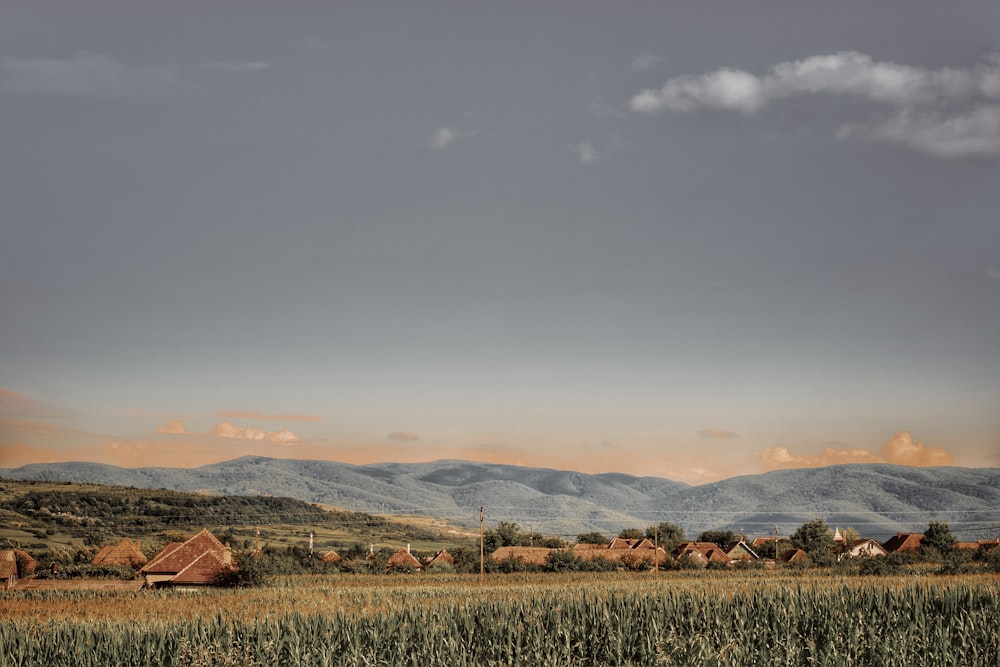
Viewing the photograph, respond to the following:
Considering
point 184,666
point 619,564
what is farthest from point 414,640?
point 619,564

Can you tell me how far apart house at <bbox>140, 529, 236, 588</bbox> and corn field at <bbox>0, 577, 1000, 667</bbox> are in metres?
49.2

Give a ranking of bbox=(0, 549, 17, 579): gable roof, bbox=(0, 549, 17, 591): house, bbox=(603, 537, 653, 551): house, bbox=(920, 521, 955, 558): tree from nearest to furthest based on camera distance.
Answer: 1. bbox=(0, 549, 17, 591): house
2. bbox=(0, 549, 17, 579): gable roof
3. bbox=(603, 537, 653, 551): house
4. bbox=(920, 521, 955, 558): tree

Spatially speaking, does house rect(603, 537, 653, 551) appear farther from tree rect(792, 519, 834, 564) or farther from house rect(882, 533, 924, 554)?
house rect(882, 533, 924, 554)

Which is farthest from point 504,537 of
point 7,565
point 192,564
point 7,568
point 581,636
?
point 581,636

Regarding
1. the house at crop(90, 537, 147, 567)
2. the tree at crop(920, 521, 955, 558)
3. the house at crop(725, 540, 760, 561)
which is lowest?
the house at crop(725, 540, 760, 561)

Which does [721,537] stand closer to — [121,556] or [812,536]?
[812,536]

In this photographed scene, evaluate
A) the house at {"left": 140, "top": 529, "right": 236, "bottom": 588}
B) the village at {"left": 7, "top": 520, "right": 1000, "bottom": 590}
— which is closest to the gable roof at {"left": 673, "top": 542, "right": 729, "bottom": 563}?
the village at {"left": 7, "top": 520, "right": 1000, "bottom": 590}

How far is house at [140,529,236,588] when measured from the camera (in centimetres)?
7125

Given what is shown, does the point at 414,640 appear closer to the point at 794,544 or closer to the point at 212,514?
the point at 794,544

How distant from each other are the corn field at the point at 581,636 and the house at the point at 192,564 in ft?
161

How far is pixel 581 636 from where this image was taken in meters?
22.5

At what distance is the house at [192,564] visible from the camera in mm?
71250

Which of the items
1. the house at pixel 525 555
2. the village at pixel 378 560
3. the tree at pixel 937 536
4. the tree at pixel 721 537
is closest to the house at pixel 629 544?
the village at pixel 378 560

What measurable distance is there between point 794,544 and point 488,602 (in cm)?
13725
